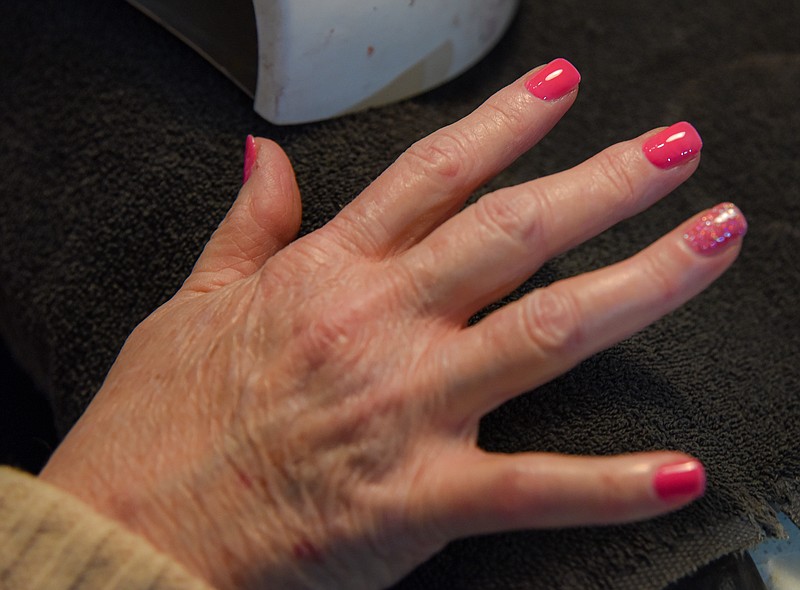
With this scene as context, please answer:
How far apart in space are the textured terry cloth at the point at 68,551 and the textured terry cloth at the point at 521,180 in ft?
0.62

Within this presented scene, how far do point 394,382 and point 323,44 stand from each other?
0.34 metres

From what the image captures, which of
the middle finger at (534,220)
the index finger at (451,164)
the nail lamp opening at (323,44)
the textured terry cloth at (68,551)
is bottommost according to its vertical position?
the textured terry cloth at (68,551)

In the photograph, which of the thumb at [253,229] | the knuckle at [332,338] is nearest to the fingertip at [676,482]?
the knuckle at [332,338]

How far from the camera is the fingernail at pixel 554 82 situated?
58 centimetres

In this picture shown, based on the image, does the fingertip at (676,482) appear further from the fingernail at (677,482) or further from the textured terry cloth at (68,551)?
the textured terry cloth at (68,551)

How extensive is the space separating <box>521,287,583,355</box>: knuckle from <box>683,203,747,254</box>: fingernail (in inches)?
3.8

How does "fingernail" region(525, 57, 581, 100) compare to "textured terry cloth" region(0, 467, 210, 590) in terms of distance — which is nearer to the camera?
"textured terry cloth" region(0, 467, 210, 590)

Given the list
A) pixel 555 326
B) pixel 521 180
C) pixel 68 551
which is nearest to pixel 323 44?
pixel 521 180

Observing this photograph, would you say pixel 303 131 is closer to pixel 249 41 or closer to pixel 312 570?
pixel 249 41

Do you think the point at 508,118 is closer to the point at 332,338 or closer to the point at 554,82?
the point at 554,82

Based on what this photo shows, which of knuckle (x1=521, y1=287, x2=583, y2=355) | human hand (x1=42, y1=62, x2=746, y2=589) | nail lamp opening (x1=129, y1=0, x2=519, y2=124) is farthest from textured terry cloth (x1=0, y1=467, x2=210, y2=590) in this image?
nail lamp opening (x1=129, y1=0, x2=519, y2=124)

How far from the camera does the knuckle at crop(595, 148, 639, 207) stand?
53cm

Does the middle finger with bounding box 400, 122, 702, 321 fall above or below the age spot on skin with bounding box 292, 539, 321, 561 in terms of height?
above

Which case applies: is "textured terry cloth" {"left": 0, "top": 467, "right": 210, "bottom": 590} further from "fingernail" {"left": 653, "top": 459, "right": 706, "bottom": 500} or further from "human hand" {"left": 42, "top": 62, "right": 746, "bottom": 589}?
"fingernail" {"left": 653, "top": 459, "right": 706, "bottom": 500}
